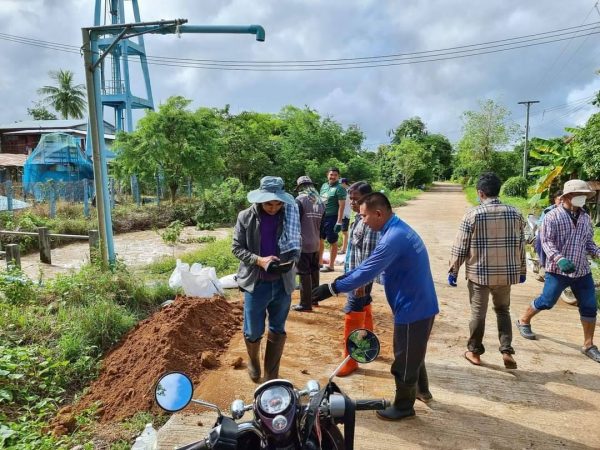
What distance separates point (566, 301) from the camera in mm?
6555

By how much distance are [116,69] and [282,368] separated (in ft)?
93.5

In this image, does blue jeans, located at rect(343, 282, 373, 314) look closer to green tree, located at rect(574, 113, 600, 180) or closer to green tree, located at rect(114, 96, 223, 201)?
green tree, located at rect(574, 113, 600, 180)

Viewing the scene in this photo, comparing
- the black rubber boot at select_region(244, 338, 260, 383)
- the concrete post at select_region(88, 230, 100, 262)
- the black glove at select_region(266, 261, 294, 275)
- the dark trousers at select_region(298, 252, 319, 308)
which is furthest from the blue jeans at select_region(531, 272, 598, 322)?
the concrete post at select_region(88, 230, 100, 262)

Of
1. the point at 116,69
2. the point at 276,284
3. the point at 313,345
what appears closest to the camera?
the point at 276,284

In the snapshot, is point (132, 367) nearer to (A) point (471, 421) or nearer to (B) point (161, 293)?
(B) point (161, 293)

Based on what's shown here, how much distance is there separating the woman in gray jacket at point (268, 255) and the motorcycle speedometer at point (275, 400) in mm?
1997

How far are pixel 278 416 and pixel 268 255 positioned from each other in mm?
2270

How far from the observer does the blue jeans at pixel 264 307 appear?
12.3 feet

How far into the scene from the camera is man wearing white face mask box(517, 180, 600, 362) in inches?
174

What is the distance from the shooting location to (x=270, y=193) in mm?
3654

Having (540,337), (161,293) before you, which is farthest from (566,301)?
(161,293)

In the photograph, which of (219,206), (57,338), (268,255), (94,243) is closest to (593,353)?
(268,255)

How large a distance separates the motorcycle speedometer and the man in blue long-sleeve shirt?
1.32m

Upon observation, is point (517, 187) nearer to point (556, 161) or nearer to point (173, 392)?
point (556, 161)
